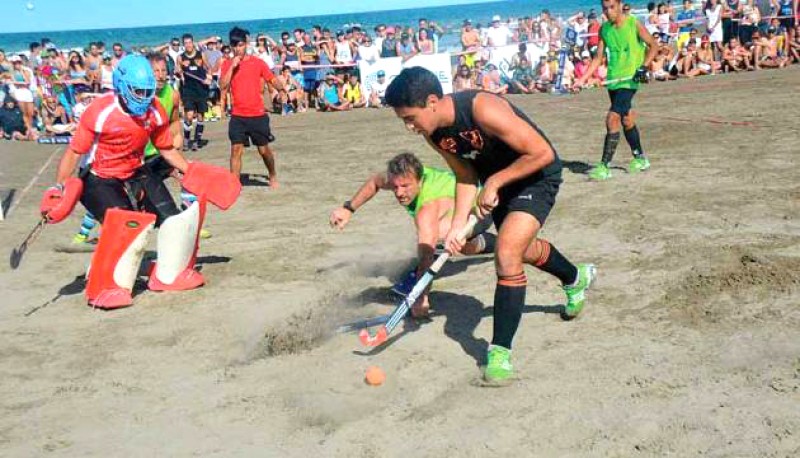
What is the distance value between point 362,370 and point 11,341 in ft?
8.25

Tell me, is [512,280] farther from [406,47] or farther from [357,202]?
[406,47]

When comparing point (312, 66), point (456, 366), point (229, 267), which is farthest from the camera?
point (312, 66)

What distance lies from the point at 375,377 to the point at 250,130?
648 centimetres

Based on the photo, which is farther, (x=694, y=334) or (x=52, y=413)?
(x=694, y=334)

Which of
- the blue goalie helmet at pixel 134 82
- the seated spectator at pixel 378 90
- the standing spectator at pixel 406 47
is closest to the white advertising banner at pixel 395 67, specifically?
the seated spectator at pixel 378 90

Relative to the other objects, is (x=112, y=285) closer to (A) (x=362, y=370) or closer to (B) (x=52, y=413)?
(B) (x=52, y=413)

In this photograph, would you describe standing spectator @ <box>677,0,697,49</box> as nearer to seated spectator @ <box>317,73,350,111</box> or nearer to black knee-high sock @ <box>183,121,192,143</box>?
seated spectator @ <box>317,73,350,111</box>

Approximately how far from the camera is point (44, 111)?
18.1m

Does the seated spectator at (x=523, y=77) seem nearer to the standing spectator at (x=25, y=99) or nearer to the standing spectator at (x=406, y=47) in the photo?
the standing spectator at (x=406, y=47)

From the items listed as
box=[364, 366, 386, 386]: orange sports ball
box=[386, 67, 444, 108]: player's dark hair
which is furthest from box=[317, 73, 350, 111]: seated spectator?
box=[386, 67, 444, 108]: player's dark hair

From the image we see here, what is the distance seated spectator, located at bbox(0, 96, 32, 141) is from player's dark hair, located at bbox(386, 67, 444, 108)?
49.6 feet

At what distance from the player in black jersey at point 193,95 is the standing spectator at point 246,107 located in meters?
3.79

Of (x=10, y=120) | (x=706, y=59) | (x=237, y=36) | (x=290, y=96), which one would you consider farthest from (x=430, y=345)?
(x=706, y=59)

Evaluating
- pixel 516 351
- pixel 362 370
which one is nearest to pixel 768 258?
pixel 516 351
